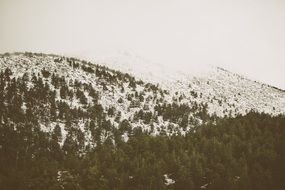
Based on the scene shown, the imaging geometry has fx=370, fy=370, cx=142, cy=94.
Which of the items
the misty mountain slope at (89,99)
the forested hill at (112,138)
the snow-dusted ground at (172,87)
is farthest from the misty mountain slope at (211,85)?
the forested hill at (112,138)

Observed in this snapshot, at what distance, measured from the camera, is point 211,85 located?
6322 centimetres

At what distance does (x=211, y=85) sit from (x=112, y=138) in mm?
30458

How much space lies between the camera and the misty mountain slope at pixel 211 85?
55656 mm

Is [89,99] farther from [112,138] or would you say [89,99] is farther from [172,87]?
[172,87]

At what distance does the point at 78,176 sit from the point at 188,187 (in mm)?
7999

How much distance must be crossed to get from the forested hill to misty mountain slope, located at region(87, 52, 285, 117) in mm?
5565

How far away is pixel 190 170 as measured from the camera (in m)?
28.1

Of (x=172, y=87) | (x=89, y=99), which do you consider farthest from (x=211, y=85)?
(x=89, y=99)

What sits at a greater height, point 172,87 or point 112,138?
point 172,87

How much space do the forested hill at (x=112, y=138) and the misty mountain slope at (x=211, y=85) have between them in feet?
18.3

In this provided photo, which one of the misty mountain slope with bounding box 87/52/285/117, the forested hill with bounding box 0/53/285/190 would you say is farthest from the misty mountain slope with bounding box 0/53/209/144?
the misty mountain slope with bounding box 87/52/285/117

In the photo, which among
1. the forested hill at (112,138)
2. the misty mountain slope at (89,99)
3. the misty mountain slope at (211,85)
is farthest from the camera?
the misty mountain slope at (211,85)

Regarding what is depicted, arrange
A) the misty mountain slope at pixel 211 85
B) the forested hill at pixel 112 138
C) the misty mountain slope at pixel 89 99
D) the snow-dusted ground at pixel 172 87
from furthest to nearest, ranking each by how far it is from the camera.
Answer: the misty mountain slope at pixel 211 85
the snow-dusted ground at pixel 172 87
the misty mountain slope at pixel 89 99
the forested hill at pixel 112 138

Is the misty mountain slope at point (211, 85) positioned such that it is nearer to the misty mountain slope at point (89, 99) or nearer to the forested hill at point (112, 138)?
the misty mountain slope at point (89, 99)
